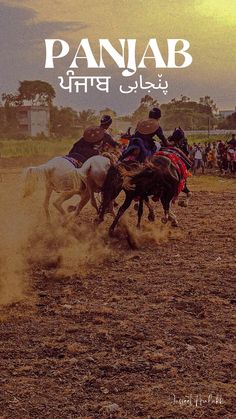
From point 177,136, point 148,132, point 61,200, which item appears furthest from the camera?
point 177,136

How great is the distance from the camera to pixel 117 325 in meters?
5.52

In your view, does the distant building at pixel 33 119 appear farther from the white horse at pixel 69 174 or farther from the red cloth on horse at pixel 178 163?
the red cloth on horse at pixel 178 163

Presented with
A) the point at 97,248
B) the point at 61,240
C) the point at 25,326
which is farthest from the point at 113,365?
the point at 61,240

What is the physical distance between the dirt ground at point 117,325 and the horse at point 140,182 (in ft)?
2.00

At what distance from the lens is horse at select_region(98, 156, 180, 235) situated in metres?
9.88

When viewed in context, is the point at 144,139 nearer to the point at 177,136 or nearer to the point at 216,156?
the point at 177,136

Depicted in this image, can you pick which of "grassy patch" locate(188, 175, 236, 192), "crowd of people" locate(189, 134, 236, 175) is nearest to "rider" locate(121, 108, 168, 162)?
"grassy patch" locate(188, 175, 236, 192)

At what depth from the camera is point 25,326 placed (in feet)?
18.1

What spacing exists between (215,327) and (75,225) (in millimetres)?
6002

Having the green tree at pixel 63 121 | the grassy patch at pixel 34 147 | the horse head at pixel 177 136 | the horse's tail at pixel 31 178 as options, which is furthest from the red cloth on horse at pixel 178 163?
the green tree at pixel 63 121

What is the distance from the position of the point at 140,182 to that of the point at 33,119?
2117 centimetres

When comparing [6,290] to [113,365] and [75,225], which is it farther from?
[75,225]

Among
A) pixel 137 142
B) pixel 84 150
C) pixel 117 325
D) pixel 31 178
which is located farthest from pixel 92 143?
pixel 117 325

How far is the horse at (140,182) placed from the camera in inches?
389
